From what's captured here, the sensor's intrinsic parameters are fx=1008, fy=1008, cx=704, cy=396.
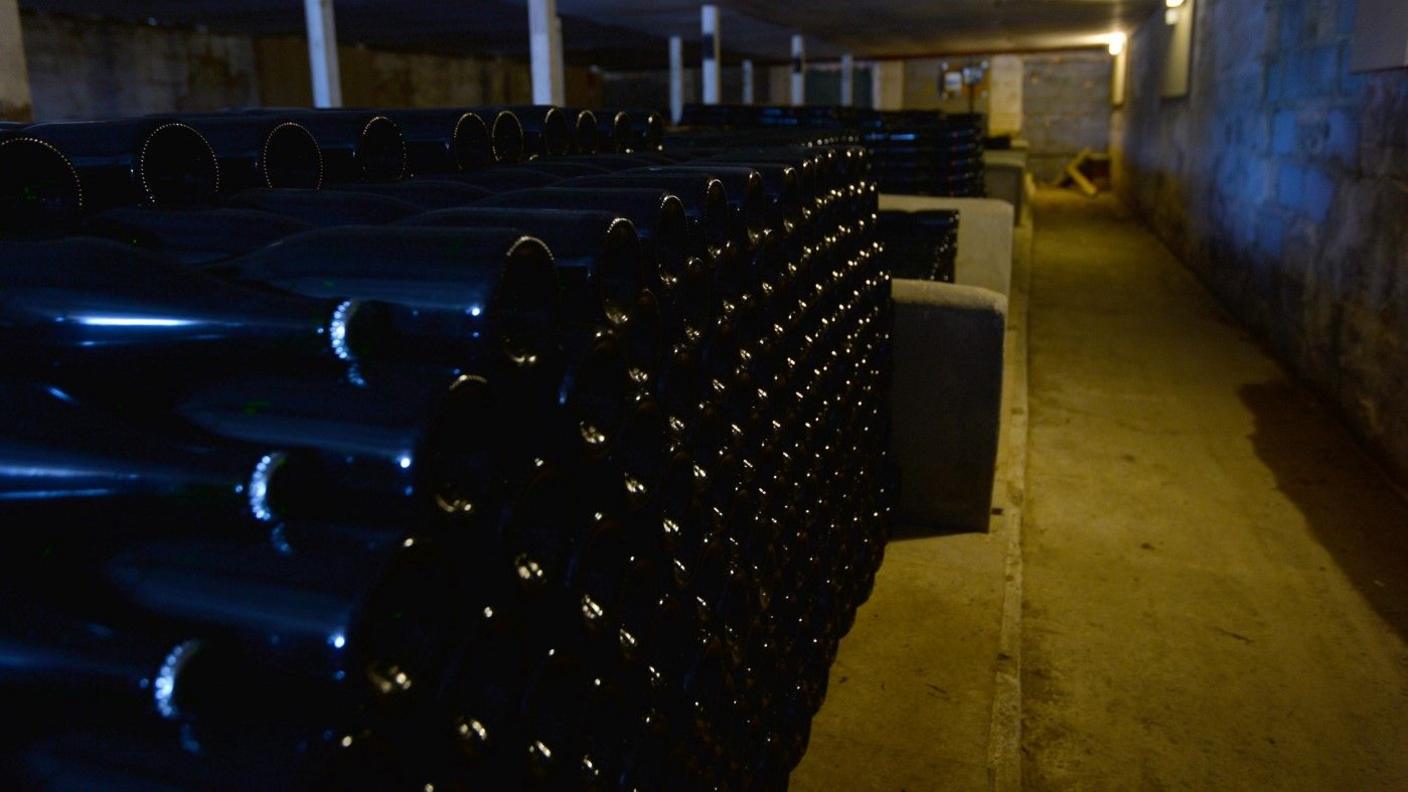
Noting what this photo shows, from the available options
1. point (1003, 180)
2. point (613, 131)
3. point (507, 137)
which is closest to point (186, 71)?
point (1003, 180)

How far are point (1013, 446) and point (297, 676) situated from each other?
4.90 metres

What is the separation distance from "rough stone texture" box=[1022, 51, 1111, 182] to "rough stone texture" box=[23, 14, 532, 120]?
14.6 metres

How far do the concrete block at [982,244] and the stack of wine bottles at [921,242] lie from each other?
1.80 ft

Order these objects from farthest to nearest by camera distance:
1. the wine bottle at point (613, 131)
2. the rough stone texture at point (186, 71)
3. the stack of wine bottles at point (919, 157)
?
1. the rough stone texture at point (186, 71)
2. the stack of wine bottles at point (919, 157)
3. the wine bottle at point (613, 131)

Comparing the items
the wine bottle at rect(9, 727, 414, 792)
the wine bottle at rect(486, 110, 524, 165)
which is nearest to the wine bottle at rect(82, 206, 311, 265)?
the wine bottle at rect(9, 727, 414, 792)

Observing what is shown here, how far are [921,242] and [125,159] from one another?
4.35 meters

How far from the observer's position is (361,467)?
1.01 m

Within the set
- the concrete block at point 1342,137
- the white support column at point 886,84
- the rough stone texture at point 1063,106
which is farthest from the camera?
the white support column at point 886,84

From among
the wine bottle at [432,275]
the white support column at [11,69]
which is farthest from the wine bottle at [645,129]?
the wine bottle at [432,275]

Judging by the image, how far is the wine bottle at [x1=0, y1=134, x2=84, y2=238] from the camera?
1.52 m

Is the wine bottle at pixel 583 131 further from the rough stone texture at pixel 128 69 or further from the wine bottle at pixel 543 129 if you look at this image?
the rough stone texture at pixel 128 69

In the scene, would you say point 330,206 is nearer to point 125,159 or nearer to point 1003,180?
point 125,159

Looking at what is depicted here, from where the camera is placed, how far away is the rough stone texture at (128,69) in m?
12.2

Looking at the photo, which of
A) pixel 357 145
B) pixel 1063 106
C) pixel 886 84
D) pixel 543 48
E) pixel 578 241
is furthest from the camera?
pixel 886 84
